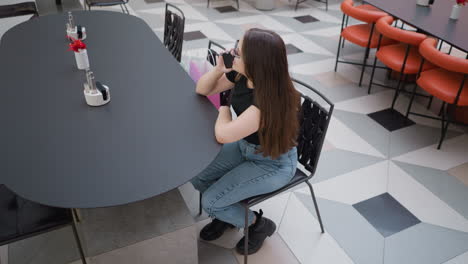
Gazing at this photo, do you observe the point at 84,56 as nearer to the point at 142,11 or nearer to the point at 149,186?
the point at 149,186

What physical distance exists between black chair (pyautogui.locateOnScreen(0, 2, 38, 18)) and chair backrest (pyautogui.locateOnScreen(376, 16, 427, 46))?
3444mm

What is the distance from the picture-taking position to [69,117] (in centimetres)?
198

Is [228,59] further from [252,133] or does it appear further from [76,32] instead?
[76,32]

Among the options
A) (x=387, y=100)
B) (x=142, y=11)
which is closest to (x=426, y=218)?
(x=387, y=100)

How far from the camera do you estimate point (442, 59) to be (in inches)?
118

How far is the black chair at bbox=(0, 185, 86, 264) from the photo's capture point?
5.96ft

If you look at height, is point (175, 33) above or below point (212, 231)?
above

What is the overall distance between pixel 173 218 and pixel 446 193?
6.45 feet

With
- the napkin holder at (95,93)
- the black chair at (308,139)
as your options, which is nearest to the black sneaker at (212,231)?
the black chair at (308,139)

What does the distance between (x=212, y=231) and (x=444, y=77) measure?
2.30 m

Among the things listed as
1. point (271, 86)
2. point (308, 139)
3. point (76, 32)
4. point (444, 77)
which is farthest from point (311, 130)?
point (444, 77)

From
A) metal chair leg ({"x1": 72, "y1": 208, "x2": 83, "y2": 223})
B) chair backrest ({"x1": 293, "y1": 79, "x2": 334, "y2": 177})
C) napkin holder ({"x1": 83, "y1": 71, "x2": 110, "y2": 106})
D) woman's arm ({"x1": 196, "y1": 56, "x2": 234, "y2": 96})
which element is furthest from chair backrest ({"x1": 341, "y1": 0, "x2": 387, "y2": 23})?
metal chair leg ({"x1": 72, "y1": 208, "x2": 83, "y2": 223})

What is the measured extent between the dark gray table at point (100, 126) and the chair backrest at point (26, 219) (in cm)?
31

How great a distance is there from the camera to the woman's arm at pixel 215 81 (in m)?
2.11
